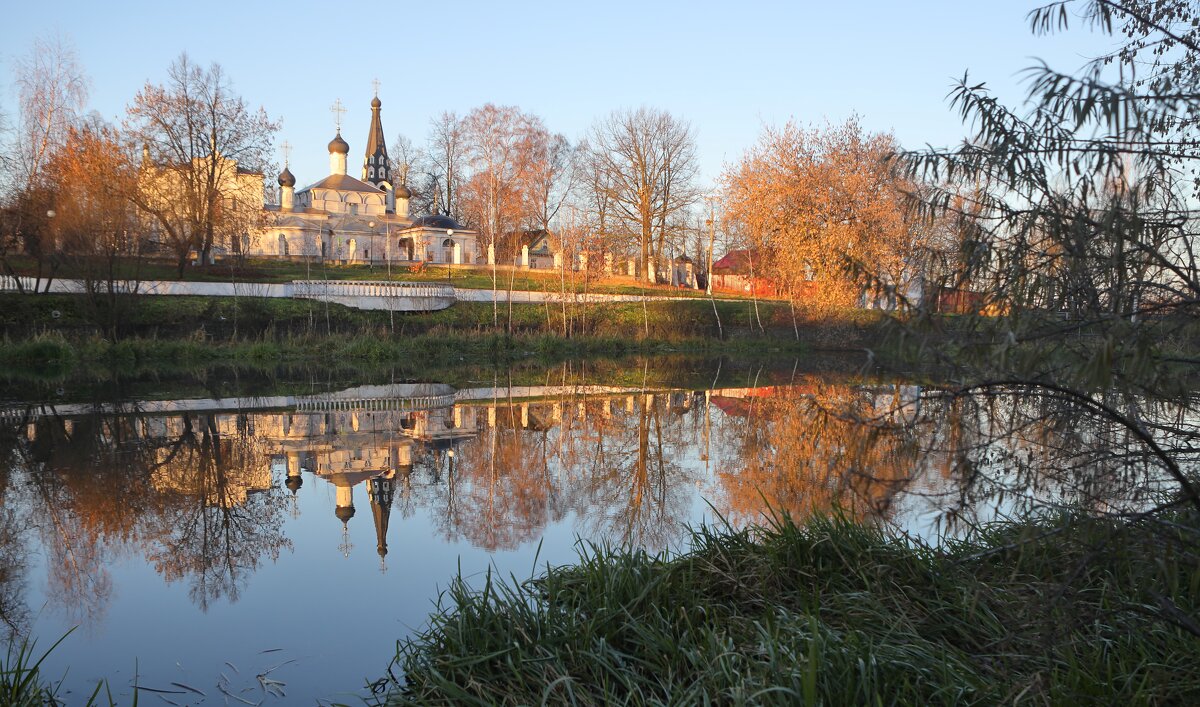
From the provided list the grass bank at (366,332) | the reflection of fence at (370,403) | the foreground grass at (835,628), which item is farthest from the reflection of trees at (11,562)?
the grass bank at (366,332)

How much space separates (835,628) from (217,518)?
5.88 m

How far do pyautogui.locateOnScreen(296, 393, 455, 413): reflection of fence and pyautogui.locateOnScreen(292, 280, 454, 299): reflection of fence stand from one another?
1320 cm

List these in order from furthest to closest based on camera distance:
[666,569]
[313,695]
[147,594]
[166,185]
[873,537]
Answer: [166,185] → [147,594] → [873,537] → [666,569] → [313,695]

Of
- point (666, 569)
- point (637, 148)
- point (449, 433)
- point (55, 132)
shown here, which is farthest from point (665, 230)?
point (666, 569)

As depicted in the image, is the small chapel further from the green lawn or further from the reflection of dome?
the green lawn

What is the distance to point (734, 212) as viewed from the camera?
29.5 meters

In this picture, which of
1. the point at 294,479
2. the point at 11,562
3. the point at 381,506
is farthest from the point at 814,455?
the point at 11,562

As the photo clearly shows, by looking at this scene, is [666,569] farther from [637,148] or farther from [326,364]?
[637,148]

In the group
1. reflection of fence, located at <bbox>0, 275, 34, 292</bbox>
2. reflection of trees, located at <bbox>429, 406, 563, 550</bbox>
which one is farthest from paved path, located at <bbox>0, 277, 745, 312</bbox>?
reflection of trees, located at <bbox>429, 406, 563, 550</bbox>

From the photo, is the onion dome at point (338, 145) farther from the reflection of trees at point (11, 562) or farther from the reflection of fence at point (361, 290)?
the reflection of trees at point (11, 562)

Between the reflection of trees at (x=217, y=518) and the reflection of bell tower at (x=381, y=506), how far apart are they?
794mm

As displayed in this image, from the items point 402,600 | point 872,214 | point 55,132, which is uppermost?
point 55,132

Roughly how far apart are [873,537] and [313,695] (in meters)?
3.19

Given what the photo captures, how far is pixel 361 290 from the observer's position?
2989cm
